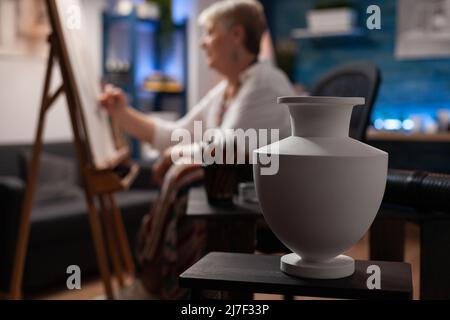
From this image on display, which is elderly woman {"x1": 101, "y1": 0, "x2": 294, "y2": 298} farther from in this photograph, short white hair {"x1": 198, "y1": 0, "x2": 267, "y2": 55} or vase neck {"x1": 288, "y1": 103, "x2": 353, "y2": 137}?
vase neck {"x1": 288, "y1": 103, "x2": 353, "y2": 137}

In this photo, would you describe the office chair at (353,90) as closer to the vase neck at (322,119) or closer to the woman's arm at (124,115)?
the woman's arm at (124,115)

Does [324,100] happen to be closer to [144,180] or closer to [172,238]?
[172,238]

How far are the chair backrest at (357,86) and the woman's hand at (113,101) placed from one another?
0.76 meters

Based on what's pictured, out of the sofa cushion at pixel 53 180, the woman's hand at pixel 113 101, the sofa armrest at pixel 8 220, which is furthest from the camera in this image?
the sofa cushion at pixel 53 180

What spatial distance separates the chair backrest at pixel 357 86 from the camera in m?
2.18

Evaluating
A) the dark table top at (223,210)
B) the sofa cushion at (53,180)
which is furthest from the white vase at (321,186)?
A: the sofa cushion at (53,180)

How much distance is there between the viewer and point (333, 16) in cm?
492

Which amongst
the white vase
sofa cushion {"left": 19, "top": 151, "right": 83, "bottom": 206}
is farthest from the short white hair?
sofa cushion {"left": 19, "top": 151, "right": 83, "bottom": 206}

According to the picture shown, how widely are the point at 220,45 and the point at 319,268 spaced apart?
1.48 metres

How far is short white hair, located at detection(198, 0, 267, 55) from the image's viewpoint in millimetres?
2320

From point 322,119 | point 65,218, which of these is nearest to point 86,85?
point 65,218

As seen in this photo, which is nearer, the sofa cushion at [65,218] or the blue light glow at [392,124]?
the sofa cushion at [65,218]

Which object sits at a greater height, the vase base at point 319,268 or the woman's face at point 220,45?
the woman's face at point 220,45

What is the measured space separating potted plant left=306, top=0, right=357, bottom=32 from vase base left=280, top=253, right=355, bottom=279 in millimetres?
4118
